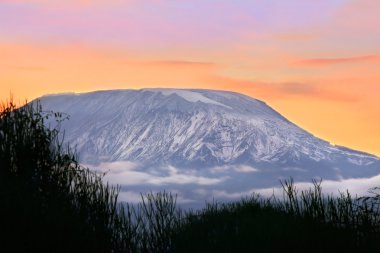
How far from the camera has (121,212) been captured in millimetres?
19422

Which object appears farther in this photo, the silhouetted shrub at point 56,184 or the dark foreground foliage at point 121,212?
the dark foreground foliage at point 121,212

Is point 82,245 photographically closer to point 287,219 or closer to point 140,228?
point 140,228

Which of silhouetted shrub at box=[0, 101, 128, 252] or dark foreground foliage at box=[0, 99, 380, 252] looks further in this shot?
dark foreground foliage at box=[0, 99, 380, 252]

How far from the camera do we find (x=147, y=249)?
66.2 ft

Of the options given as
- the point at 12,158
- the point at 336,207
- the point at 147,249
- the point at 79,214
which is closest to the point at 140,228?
the point at 147,249

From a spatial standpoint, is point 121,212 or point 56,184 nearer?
point 56,184

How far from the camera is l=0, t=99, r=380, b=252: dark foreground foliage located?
705 inches

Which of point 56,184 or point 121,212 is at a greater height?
point 56,184

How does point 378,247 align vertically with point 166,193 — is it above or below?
below

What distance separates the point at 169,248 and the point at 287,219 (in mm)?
3340

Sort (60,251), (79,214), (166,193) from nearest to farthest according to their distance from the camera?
1. (60,251)
2. (79,214)
3. (166,193)

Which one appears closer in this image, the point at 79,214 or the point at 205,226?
the point at 79,214

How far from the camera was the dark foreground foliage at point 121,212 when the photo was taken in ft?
58.7

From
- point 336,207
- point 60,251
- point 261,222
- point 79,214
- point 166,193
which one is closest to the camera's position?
point 60,251
